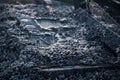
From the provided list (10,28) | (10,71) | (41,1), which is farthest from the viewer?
(41,1)

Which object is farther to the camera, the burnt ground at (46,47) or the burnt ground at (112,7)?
the burnt ground at (112,7)

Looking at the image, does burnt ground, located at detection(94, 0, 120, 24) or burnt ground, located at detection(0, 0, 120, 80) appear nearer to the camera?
burnt ground, located at detection(0, 0, 120, 80)

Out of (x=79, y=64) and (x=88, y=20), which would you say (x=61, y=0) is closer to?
(x=88, y=20)

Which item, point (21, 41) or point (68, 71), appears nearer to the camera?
point (68, 71)

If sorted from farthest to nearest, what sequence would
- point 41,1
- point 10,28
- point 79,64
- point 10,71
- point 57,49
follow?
point 41,1 → point 10,28 → point 57,49 → point 79,64 → point 10,71

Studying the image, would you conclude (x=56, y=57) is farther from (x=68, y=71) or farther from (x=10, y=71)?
(x=10, y=71)

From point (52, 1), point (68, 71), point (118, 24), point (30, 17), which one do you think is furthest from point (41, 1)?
point (68, 71)

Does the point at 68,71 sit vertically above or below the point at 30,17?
below

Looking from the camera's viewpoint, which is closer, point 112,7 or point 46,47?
point 46,47
